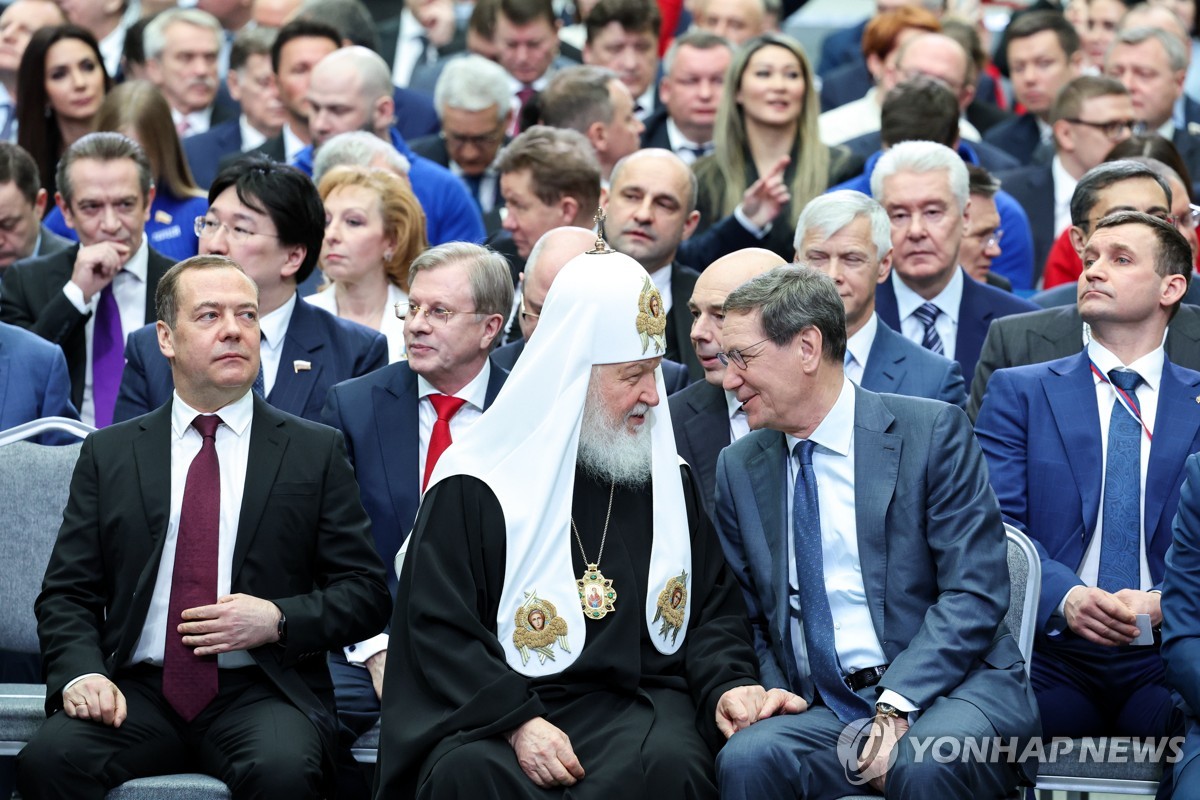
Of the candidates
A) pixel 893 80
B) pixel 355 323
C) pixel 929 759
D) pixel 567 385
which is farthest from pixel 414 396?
pixel 893 80

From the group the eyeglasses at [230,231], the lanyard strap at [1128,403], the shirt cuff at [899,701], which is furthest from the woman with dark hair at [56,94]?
the shirt cuff at [899,701]

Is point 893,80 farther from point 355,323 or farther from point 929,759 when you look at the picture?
point 929,759

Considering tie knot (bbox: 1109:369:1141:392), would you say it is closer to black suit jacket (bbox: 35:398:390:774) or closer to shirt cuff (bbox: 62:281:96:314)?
black suit jacket (bbox: 35:398:390:774)

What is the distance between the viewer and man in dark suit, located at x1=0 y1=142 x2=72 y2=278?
7121mm

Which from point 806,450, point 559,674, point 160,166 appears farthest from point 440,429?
point 160,166

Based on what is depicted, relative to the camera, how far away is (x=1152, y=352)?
18.3 ft

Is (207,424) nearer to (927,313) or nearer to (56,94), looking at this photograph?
(927,313)

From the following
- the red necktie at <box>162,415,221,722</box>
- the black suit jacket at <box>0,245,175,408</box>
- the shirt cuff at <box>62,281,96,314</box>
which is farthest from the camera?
the black suit jacket at <box>0,245,175,408</box>

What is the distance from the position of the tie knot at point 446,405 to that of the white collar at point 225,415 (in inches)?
29.4

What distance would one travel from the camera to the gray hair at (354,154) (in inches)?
298

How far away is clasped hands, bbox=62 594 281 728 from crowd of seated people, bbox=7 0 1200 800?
Result: 11 mm

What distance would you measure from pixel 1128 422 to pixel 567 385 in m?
1.87

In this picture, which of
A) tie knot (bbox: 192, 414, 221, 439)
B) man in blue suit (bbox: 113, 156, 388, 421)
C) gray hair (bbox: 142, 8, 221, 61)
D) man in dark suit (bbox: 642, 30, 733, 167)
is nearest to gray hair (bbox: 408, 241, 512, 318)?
man in blue suit (bbox: 113, 156, 388, 421)

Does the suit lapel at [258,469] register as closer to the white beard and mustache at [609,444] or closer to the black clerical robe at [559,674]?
the black clerical robe at [559,674]
